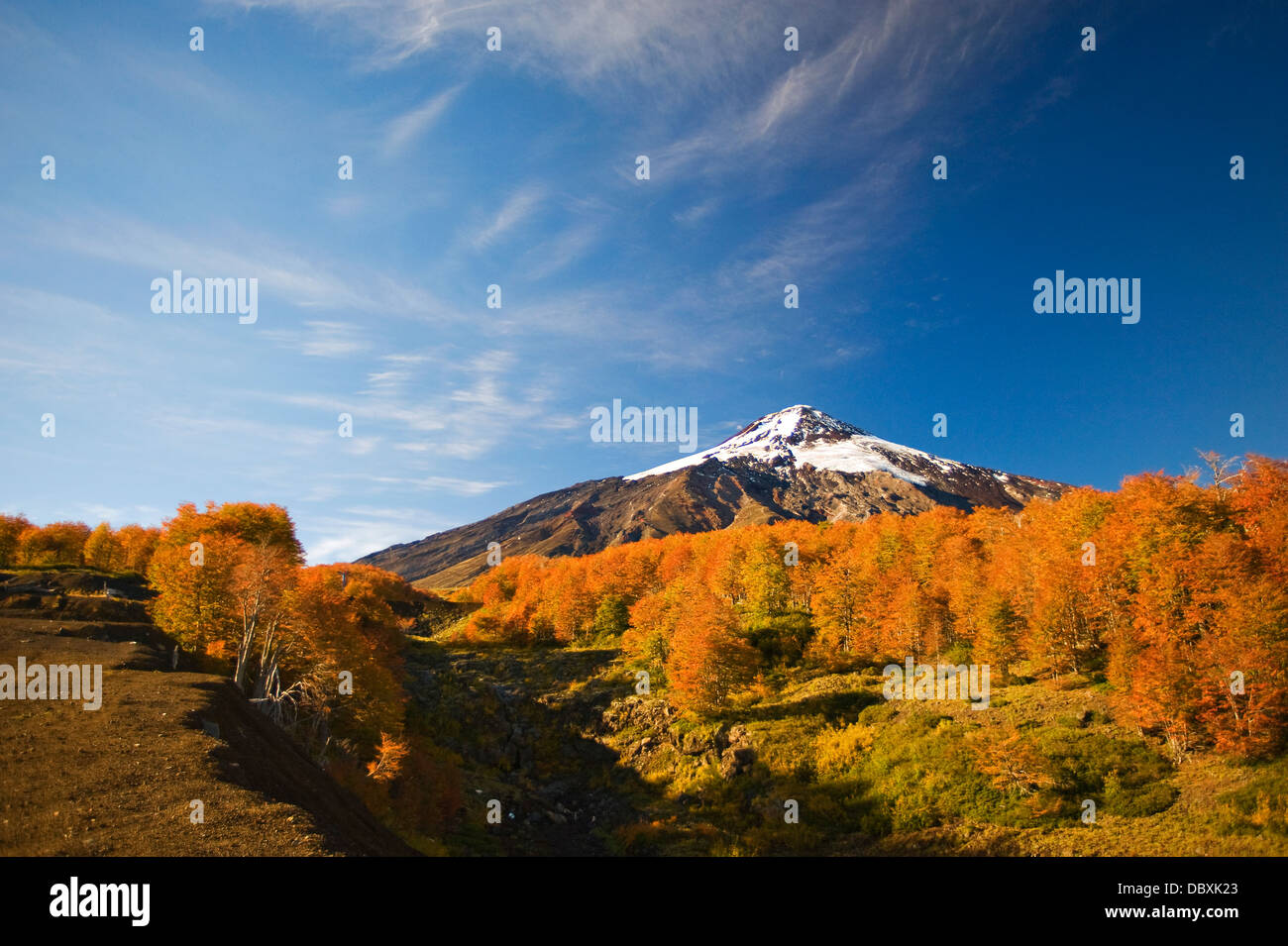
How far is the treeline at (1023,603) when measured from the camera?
3048cm

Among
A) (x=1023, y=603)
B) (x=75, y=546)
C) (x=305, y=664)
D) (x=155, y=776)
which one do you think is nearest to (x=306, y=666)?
(x=305, y=664)

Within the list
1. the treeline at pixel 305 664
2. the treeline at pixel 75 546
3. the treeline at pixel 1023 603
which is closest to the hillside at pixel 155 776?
the treeline at pixel 305 664

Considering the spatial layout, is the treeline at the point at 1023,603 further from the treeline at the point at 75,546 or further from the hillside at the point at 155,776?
the treeline at the point at 75,546

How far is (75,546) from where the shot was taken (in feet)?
304

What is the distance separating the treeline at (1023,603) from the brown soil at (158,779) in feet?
125

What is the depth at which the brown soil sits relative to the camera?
14.4 meters

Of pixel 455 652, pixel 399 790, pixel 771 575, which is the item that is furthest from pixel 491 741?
pixel 771 575

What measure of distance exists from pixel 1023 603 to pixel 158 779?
189 feet

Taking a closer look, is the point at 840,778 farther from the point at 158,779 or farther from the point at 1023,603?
the point at 158,779

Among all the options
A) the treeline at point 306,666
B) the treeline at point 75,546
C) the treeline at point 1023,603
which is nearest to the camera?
the treeline at point 1023,603

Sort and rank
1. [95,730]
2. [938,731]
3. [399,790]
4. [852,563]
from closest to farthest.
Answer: [95,730] → [399,790] → [938,731] → [852,563]
